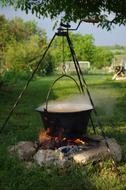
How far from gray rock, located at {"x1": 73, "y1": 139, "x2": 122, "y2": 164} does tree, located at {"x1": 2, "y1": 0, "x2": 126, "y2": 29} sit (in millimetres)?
4054

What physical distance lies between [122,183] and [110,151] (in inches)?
27.9

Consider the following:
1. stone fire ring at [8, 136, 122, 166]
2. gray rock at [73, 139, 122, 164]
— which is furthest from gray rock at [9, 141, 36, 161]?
gray rock at [73, 139, 122, 164]

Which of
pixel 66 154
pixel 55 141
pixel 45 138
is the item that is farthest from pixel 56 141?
pixel 66 154

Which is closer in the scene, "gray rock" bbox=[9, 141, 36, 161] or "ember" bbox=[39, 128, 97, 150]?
"gray rock" bbox=[9, 141, 36, 161]

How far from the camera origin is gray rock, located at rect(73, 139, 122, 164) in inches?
213

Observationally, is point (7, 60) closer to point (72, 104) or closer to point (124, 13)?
point (124, 13)

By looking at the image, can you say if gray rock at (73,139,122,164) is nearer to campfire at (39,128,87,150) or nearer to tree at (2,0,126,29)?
campfire at (39,128,87,150)

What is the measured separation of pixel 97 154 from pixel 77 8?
4.51 meters

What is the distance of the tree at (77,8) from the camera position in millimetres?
9250

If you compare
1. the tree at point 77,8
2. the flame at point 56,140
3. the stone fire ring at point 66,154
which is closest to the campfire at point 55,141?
the flame at point 56,140

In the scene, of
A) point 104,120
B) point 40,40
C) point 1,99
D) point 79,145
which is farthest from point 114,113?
point 40,40

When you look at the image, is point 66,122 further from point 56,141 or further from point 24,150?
point 24,150

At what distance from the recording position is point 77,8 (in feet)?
30.5

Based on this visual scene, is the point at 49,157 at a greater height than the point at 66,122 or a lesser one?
lesser
